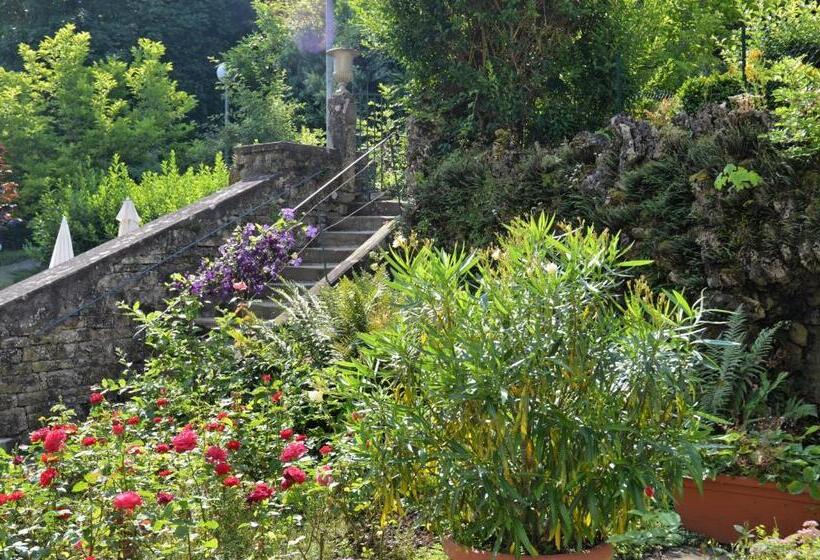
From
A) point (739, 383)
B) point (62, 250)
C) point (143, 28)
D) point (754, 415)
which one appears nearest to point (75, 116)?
point (143, 28)

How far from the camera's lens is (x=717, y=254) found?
17.9ft

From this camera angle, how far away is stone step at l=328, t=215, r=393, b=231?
9375 millimetres

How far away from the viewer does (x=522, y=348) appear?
3.13 metres

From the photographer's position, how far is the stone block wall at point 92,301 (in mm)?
6988

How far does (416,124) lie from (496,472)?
5.57 m

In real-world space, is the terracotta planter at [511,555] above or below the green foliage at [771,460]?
above

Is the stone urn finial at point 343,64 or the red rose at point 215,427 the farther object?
the stone urn finial at point 343,64

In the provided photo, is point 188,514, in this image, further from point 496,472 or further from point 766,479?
point 766,479

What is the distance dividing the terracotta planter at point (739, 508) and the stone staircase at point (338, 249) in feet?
12.7

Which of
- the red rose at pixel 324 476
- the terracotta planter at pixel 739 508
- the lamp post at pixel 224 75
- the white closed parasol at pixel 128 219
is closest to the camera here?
the red rose at pixel 324 476

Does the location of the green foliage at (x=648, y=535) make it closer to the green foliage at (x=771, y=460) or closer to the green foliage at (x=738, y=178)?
the green foliage at (x=771, y=460)

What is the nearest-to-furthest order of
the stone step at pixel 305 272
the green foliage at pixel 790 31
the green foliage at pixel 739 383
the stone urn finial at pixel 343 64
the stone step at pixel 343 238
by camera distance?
the green foliage at pixel 739 383 → the green foliage at pixel 790 31 → the stone step at pixel 305 272 → the stone step at pixel 343 238 → the stone urn finial at pixel 343 64

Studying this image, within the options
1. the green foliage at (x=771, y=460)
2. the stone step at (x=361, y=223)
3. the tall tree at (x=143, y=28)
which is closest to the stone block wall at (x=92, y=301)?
the stone step at (x=361, y=223)

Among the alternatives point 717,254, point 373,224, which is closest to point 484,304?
point 717,254
